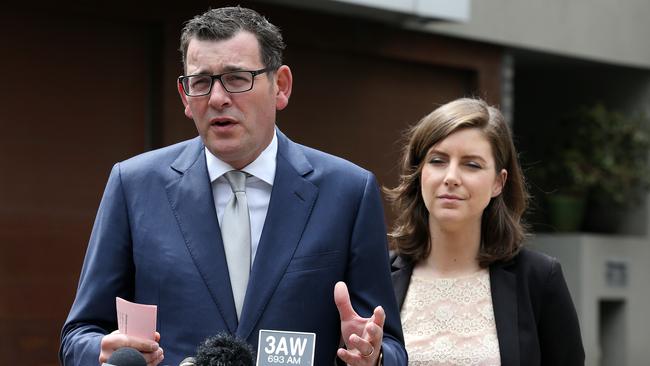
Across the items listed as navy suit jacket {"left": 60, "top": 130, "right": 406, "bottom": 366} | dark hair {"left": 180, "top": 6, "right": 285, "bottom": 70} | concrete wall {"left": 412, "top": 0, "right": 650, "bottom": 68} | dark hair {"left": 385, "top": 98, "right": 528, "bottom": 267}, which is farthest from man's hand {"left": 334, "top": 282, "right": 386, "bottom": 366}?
concrete wall {"left": 412, "top": 0, "right": 650, "bottom": 68}

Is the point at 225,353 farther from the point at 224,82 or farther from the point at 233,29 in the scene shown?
the point at 233,29

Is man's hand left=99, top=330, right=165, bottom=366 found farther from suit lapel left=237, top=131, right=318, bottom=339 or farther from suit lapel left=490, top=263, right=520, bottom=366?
suit lapel left=490, top=263, right=520, bottom=366

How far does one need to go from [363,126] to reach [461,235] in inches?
218

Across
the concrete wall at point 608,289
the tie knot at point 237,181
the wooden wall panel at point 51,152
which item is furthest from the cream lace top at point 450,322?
the concrete wall at point 608,289

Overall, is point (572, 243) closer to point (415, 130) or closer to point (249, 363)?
point (415, 130)

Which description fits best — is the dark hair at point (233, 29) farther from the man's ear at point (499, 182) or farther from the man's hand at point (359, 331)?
the man's ear at point (499, 182)

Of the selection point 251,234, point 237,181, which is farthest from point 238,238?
point 237,181

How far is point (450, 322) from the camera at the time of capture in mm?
4418

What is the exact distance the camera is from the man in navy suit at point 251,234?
3209mm

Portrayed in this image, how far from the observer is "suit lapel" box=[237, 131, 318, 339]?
322 cm

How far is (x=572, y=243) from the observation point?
464 inches

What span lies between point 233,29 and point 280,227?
0.56 metres

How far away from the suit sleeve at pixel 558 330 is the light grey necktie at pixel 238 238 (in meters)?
1.47

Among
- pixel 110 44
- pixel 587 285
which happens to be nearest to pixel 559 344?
pixel 110 44
